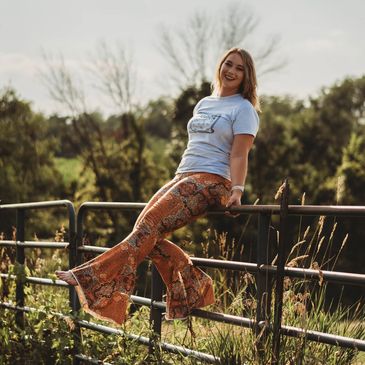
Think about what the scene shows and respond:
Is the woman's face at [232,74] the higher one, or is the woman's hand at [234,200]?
the woman's face at [232,74]

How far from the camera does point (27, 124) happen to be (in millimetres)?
28562

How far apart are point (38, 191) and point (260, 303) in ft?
81.7

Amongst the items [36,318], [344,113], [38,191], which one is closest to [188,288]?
[36,318]

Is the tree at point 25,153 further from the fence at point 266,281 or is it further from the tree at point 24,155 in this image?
the fence at point 266,281

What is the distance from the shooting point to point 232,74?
4.25 m

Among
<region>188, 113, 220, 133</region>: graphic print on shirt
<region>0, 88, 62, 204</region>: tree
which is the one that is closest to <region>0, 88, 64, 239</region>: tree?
<region>0, 88, 62, 204</region>: tree

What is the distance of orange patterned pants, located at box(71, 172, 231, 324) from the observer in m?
3.97

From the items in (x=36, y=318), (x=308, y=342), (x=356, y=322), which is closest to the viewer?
(x=308, y=342)

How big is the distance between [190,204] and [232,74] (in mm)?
779

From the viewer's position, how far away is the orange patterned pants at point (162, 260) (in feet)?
13.0

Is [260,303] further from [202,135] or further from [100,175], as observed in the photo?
[100,175]

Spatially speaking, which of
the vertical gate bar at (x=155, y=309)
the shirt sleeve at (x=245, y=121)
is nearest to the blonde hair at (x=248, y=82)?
the shirt sleeve at (x=245, y=121)

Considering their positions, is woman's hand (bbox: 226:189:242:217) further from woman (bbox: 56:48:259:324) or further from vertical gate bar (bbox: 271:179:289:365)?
vertical gate bar (bbox: 271:179:289:365)

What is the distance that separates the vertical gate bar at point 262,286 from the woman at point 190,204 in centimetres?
23
